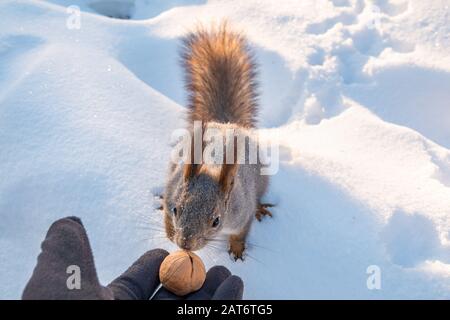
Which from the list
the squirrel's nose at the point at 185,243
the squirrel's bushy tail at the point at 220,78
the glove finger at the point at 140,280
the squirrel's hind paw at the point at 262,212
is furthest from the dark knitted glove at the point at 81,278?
the squirrel's bushy tail at the point at 220,78

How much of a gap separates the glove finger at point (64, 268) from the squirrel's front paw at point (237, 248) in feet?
2.76

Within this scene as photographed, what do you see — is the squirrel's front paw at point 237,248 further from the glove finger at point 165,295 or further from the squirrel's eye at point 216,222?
the glove finger at point 165,295

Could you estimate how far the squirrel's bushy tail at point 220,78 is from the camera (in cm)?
267

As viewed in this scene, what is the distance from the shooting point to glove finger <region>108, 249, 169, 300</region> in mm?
1822

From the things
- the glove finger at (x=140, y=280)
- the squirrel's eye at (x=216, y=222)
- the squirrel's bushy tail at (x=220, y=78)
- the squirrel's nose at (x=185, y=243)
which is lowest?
the glove finger at (x=140, y=280)

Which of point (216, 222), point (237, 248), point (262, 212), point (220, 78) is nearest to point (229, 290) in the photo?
point (216, 222)

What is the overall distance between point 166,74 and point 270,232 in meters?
1.31

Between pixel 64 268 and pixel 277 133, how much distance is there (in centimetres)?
168

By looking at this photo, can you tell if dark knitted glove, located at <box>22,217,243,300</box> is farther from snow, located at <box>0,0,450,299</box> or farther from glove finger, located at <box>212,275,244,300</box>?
snow, located at <box>0,0,450,299</box>

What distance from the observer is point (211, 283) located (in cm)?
200

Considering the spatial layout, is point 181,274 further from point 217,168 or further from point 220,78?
point 220,78

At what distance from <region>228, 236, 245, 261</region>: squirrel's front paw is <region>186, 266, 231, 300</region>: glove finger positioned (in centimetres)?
30
